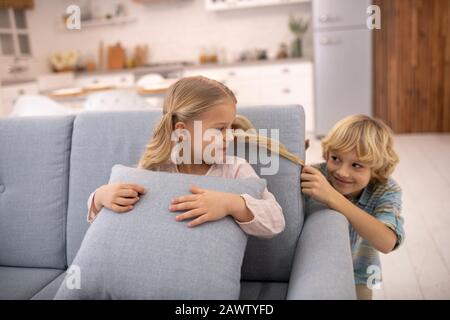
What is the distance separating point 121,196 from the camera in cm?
105

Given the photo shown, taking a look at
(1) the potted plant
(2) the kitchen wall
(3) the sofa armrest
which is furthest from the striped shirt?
(2) the kitchen wall

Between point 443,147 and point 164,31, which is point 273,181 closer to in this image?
point 443,147

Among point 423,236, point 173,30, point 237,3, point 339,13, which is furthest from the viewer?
point 173,30

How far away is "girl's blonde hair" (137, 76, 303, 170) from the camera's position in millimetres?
1113

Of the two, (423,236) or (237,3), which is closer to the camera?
(423,236)

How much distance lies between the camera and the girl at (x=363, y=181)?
1.21 meters

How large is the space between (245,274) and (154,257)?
40 cm

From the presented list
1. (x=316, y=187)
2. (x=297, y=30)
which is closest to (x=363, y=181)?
(x=316, y=187)

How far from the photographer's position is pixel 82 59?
583 centimetres

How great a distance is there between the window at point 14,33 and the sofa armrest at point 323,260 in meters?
5.04

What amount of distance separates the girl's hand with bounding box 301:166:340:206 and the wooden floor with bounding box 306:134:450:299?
0.57 metres

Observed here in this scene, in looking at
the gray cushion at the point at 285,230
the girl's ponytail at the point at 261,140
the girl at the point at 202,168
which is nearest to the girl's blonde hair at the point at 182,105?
the girl at the point at 202,168

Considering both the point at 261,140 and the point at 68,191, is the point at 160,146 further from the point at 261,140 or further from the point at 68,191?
the point at 68,191

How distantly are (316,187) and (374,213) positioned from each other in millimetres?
201
